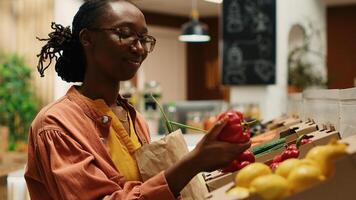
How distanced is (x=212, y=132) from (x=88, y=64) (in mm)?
595

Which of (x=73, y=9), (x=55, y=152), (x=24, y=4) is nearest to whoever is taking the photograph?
(x=55, y=152)

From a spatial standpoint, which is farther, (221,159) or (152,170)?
(152,170)

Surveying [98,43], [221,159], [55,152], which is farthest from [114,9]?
[221,159]

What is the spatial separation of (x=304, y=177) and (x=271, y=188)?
0.07 metres

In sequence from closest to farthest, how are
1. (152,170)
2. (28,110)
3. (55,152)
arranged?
(55,152) → (152,170) → (28,110)

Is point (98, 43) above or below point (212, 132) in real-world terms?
above

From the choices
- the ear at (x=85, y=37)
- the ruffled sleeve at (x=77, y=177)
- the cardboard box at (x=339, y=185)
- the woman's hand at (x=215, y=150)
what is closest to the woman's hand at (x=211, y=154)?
the woman's hand at (x=215, y=150)

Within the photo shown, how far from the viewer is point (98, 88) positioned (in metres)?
1.69

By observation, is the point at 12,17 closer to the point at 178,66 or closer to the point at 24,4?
the point at 24,4

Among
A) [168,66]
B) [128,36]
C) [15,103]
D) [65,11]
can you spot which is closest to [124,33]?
[128,36]

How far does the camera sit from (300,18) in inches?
285

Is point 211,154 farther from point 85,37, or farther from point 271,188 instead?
point 85,37

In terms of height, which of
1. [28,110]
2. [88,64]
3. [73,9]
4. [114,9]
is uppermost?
[73,9]

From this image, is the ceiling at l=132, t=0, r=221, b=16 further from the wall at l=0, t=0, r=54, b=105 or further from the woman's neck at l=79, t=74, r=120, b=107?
the woman's neck at l=79, t=74, r=120, b=107
